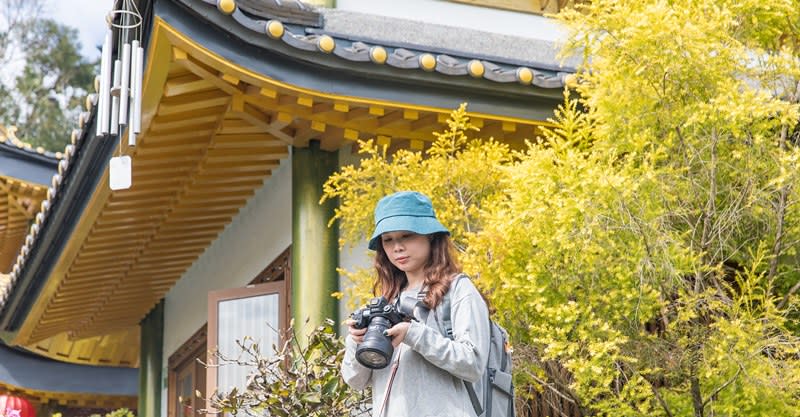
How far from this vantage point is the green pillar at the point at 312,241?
7.89 metres

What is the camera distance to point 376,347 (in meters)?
4.18

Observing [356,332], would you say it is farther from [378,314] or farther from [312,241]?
[312,241]

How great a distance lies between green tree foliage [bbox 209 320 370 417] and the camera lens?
2333mm

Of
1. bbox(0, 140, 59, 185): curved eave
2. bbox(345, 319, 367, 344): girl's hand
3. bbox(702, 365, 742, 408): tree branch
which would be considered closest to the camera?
bbox(345, 319, 367, 344): girl's hand

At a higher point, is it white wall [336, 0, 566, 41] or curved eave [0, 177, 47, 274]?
curved eave [0, 177, 47, 274]

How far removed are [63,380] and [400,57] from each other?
34.1 ft

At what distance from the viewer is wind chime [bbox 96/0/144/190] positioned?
283 inches

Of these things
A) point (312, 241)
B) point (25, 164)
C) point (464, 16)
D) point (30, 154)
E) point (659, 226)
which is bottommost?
point (659, 226)

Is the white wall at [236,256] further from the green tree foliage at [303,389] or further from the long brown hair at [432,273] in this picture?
the long brown hair at [432,273]

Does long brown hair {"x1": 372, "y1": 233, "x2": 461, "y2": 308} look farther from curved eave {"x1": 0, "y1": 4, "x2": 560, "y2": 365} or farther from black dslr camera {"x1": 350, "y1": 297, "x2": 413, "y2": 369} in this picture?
curved eave {"x1": 0, "y1": 4, "x2": 560, "y2": 365}

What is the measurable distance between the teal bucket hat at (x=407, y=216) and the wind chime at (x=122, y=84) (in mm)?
2798

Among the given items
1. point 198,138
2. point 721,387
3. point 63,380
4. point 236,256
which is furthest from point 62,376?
point 721,387

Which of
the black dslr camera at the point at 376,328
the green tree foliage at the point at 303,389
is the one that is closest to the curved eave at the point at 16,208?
the green tree foliage at the point at 303,389

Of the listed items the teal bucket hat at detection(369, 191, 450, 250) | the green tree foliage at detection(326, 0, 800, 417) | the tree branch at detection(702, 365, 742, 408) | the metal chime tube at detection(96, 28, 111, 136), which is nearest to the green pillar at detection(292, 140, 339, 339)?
the metal chime tube at detection(96, 28, 111, 136)
